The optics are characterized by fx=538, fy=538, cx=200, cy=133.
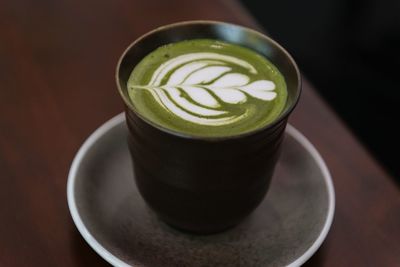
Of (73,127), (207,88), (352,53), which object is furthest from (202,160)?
(352,53)

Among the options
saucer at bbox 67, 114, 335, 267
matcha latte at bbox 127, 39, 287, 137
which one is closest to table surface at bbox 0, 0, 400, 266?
saucer at bbox 67, 114, 335, 267

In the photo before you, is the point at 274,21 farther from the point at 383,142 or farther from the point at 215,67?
the point at 215,67

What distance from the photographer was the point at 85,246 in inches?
26.9

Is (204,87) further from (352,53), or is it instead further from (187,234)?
(352,53)

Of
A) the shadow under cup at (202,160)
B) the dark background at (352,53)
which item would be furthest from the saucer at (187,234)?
the dark background at (352,53)

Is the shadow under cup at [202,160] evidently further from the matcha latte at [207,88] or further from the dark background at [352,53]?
the dark background at [352,53]

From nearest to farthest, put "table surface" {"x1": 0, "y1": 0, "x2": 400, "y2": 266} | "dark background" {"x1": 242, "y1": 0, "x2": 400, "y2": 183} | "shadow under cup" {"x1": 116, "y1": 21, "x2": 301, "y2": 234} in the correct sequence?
"shadow under cup" {"x1": 116, "y1": 21, "x2": 301, "y2": 234}, "table surface" {"x1": 0, "y1": 0, "x2": 400, "y2": 266}, "dark background" {"x1": 242, "y1": 0, "x2": 400, "y2": 183}

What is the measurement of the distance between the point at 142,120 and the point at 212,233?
204 mm

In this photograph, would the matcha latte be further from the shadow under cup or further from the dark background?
the dark background

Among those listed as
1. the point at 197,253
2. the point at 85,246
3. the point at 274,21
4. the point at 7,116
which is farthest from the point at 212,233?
the point at 274,21

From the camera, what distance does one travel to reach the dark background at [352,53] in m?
1.61

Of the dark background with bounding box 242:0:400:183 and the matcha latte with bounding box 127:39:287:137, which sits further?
the dark background with bounding box 242:0:400:183

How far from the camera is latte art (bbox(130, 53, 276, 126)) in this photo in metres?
0.65

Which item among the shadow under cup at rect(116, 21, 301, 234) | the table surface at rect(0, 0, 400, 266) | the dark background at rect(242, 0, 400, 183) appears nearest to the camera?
the shadow under cup at rect(116, 21, 301, 234)
